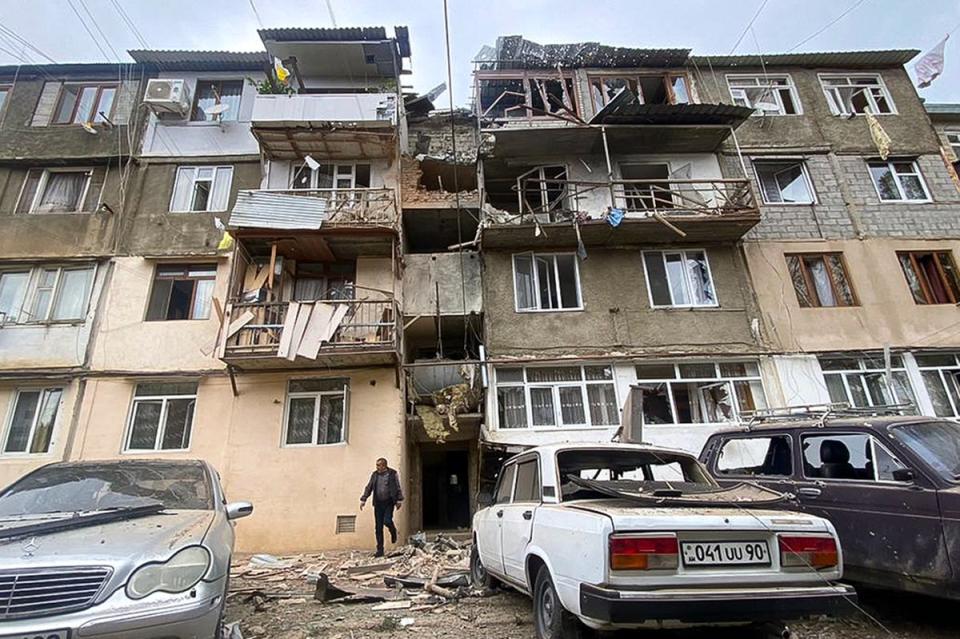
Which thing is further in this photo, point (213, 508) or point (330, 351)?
point (330, 351)

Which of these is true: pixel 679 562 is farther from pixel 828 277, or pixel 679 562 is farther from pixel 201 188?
pixel 201 188

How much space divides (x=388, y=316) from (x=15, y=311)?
9764 mm

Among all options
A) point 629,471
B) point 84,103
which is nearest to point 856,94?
point 629,471

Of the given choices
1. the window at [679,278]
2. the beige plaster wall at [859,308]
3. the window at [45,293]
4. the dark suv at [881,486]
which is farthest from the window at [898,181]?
the window at [45,293]

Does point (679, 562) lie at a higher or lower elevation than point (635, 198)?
lower

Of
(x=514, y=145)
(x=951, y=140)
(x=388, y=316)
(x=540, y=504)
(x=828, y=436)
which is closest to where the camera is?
(x=540, y=504)

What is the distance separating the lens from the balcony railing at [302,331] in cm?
1102

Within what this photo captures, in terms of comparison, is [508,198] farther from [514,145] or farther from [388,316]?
[388,316]

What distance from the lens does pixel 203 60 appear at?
14.9 metres

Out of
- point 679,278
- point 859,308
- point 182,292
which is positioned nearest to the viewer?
point 859,308

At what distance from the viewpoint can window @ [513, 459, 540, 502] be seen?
4223mm

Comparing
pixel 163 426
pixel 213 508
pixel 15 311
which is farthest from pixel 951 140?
pixel 15 311

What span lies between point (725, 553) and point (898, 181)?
16781 mm

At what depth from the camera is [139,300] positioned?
12.3 metres
